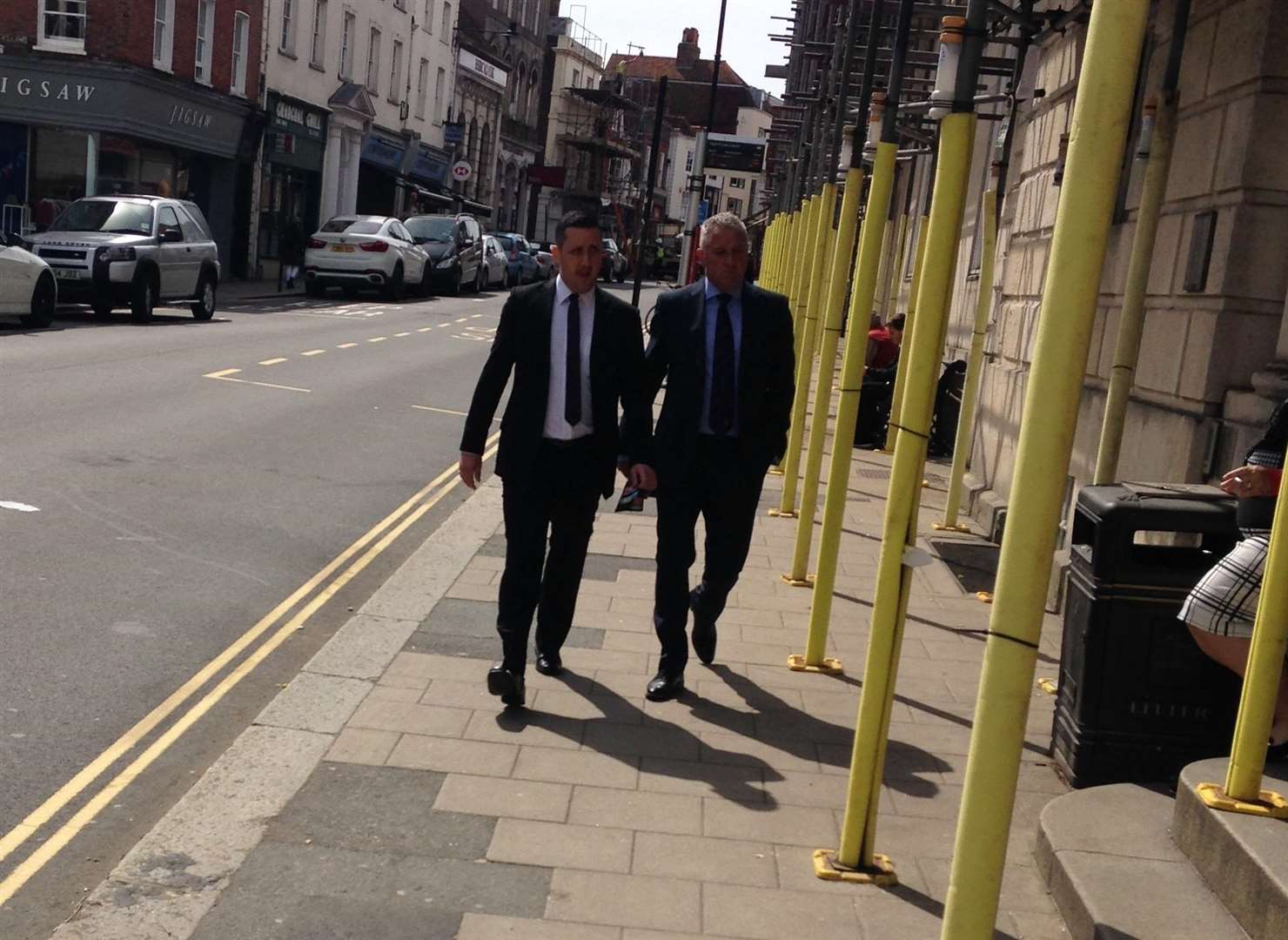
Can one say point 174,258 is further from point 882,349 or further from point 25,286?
point 882,349

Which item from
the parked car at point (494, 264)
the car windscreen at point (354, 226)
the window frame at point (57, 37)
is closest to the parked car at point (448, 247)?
the parked car at point (494, 264)

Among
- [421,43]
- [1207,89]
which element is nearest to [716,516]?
[1207,89]

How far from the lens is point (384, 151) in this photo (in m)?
49.2

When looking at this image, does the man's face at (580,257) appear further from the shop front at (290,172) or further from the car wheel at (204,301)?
the shop front at (290,172)

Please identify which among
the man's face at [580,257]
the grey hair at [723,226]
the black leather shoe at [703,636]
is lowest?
the black leather shoe at [703,636]

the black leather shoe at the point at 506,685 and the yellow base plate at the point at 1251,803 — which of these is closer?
the yellow base plate at the point at 1251,803

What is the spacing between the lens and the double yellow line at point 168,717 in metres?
4.18

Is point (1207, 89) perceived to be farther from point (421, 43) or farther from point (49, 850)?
point (421, 43)

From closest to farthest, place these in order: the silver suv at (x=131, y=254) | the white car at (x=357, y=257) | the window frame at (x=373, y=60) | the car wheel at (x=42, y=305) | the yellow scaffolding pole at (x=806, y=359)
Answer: the yellow scaffolding pole at (x=806, y=359) → the car wheel at (x=42, y=305) → the silver suv at (x=131, y=254) → the white car at (x=357, y=257) → the window frame at (x=373, y=60)

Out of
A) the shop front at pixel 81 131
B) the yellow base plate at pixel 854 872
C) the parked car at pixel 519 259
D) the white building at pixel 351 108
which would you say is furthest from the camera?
the parked car at pixel 519 259

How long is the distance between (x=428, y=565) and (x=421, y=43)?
47.9 m

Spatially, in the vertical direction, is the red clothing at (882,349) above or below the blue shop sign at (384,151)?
below

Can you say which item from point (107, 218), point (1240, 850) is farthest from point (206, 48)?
point (1240, 850)

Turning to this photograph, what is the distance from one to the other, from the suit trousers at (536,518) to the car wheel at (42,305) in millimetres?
15870
